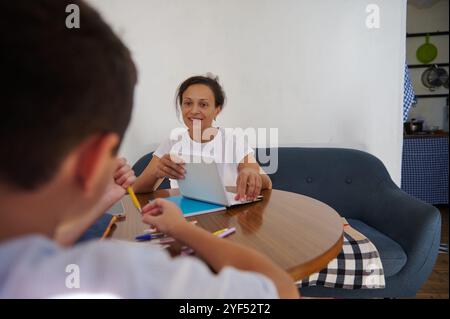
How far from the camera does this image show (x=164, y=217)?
516 millimetres

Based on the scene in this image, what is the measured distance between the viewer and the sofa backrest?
146 cm

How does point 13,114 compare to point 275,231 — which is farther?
point 275,231

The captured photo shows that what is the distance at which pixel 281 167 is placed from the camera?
158 cm

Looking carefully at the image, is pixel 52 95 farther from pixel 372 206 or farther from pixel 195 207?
pixel 372 206

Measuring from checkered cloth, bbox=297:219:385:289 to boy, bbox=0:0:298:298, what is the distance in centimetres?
81

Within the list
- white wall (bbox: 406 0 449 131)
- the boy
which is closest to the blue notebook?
the boy

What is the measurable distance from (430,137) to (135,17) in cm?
227

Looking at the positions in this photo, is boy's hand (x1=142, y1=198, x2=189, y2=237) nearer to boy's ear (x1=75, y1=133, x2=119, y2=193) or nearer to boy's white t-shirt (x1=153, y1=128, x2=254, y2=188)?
boy's ear (x1=75, y1=133, x2=119, y2=193)
